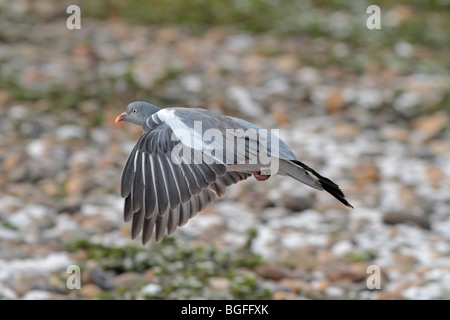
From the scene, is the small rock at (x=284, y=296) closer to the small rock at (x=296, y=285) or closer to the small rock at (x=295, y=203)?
the small rock at (x=296, y=285)

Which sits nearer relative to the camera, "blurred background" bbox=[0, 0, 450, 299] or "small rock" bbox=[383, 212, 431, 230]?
"blurred background" bbox=[0, 0, 450, 299]

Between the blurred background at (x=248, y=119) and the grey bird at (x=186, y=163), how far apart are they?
0.94 metres

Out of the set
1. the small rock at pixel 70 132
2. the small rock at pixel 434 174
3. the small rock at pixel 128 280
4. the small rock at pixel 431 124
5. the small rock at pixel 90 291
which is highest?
the small rock at pixel 431 124

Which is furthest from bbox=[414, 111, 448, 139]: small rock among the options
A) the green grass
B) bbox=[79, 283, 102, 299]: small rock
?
bbox=[79, 283, 102, 299]: small rock

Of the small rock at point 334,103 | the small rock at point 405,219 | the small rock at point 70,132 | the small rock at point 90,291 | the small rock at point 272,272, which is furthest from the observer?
the small rock at point 334,103

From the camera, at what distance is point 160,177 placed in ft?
11.7

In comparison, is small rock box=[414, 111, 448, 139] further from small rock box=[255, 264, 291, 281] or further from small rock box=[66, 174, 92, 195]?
small rock box=[66, 174, 92, 195]

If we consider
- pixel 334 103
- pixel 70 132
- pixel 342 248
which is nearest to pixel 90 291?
pixel 342 248

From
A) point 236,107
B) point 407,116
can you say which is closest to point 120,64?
point 236,107

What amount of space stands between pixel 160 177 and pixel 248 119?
12.5ft

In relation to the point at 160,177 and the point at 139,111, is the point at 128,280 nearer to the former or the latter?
the point at 139,111

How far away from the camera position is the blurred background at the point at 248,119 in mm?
4953

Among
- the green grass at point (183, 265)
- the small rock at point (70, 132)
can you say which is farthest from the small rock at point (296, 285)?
the small rock at point (70, 132)

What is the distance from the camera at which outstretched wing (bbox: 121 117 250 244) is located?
3533 millimetres
